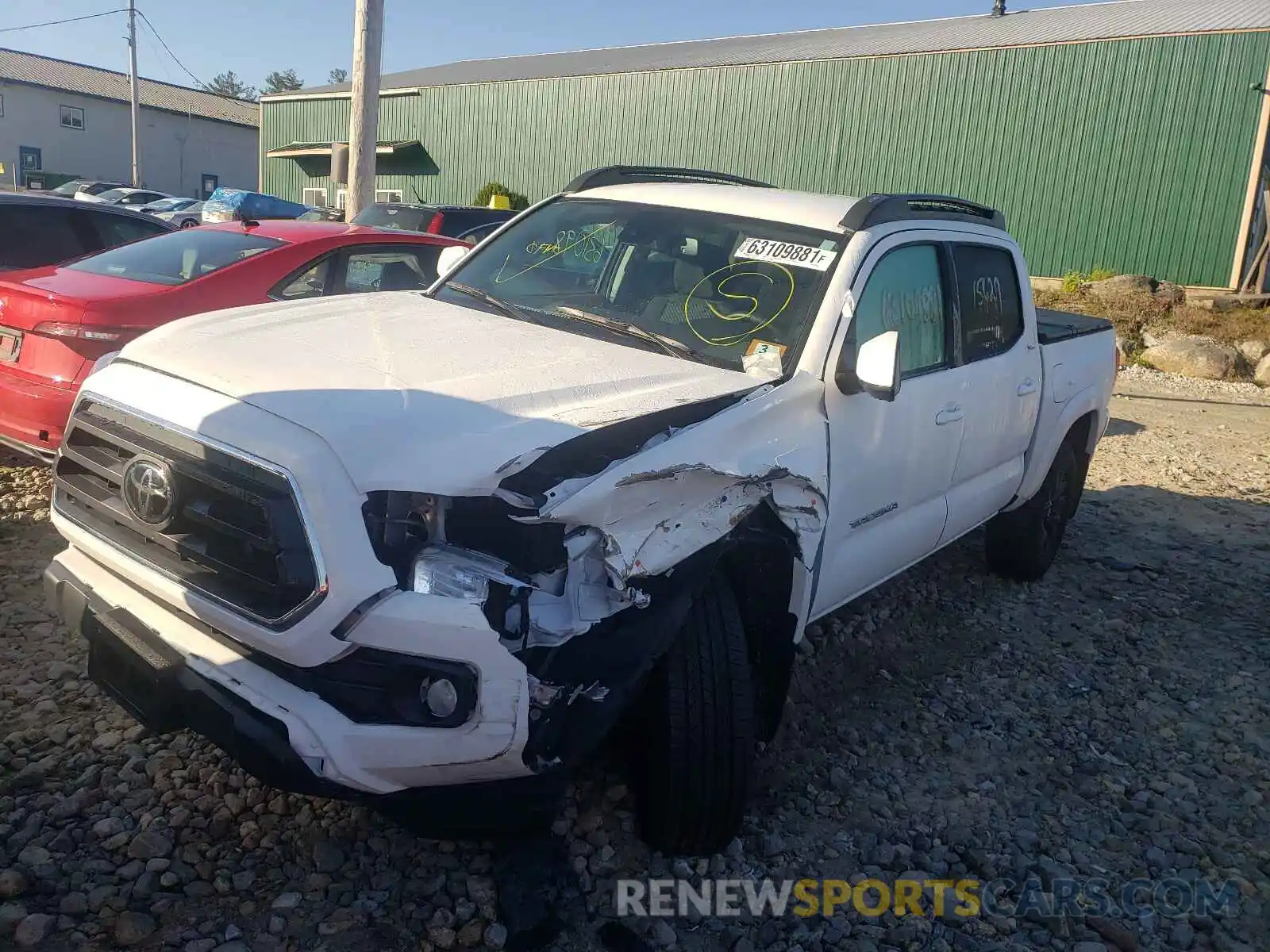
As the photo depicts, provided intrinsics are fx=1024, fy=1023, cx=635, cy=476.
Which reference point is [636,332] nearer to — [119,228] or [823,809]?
[823,809]

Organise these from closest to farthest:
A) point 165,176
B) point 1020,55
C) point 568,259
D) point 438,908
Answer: point 438,908, point 568,259, point 1020,55, point 165,176

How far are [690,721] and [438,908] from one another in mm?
829

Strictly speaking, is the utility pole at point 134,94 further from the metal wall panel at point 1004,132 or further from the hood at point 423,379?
the hood at point 423,379

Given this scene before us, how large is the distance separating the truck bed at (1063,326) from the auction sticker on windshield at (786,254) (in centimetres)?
195

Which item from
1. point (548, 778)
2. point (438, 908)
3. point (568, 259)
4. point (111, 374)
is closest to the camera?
point (548, 778)

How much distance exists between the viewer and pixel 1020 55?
18875mm

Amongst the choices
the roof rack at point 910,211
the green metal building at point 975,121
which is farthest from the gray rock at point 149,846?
the green metal building at point 975,121

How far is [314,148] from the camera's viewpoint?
99.9ft

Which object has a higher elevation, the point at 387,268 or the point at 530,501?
the point at 387,268

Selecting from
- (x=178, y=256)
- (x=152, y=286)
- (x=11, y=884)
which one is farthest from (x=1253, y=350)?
(x=11, y=884)

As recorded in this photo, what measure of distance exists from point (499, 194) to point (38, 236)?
1888 cm

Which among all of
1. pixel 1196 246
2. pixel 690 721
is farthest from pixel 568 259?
pixel 1196 246

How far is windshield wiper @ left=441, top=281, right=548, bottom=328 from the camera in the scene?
378cm

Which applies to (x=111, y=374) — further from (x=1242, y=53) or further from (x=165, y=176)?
(x=165, y=176)
